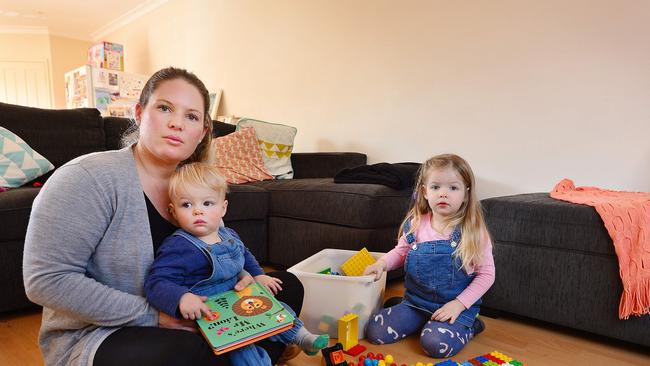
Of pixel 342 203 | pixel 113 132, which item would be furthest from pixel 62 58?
pixel 342 203

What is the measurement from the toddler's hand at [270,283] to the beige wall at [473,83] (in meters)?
1.43

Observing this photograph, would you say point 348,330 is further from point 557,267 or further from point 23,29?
point 23,29

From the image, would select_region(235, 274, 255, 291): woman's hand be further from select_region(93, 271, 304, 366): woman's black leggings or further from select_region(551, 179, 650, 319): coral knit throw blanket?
select_region(551, 179, 650, 319): coral knit throw blanket

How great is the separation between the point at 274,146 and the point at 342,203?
88 cm

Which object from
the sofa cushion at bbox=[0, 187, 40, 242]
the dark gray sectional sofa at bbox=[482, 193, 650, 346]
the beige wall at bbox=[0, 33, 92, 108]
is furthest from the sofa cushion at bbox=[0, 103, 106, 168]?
the beige wall at bbox=[0, 33, 92, 108]

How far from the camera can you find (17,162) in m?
1.71

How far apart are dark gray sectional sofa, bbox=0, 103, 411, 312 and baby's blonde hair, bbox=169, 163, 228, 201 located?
0.91 metres

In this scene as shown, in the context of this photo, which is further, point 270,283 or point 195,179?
point 270,283

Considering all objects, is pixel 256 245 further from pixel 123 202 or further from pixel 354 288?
pixel 123 202

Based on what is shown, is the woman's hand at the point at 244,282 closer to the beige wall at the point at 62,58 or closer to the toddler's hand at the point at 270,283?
the toddler's hand at the point at 270,283

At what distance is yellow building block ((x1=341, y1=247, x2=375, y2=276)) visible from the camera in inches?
58.7

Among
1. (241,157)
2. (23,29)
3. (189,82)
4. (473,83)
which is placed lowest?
(241,157)

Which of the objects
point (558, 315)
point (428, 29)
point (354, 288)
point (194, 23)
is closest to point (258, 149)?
point (428, 29)

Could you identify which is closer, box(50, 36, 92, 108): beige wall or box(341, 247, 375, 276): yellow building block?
box(341, 247, 375, 276): yellow building block
